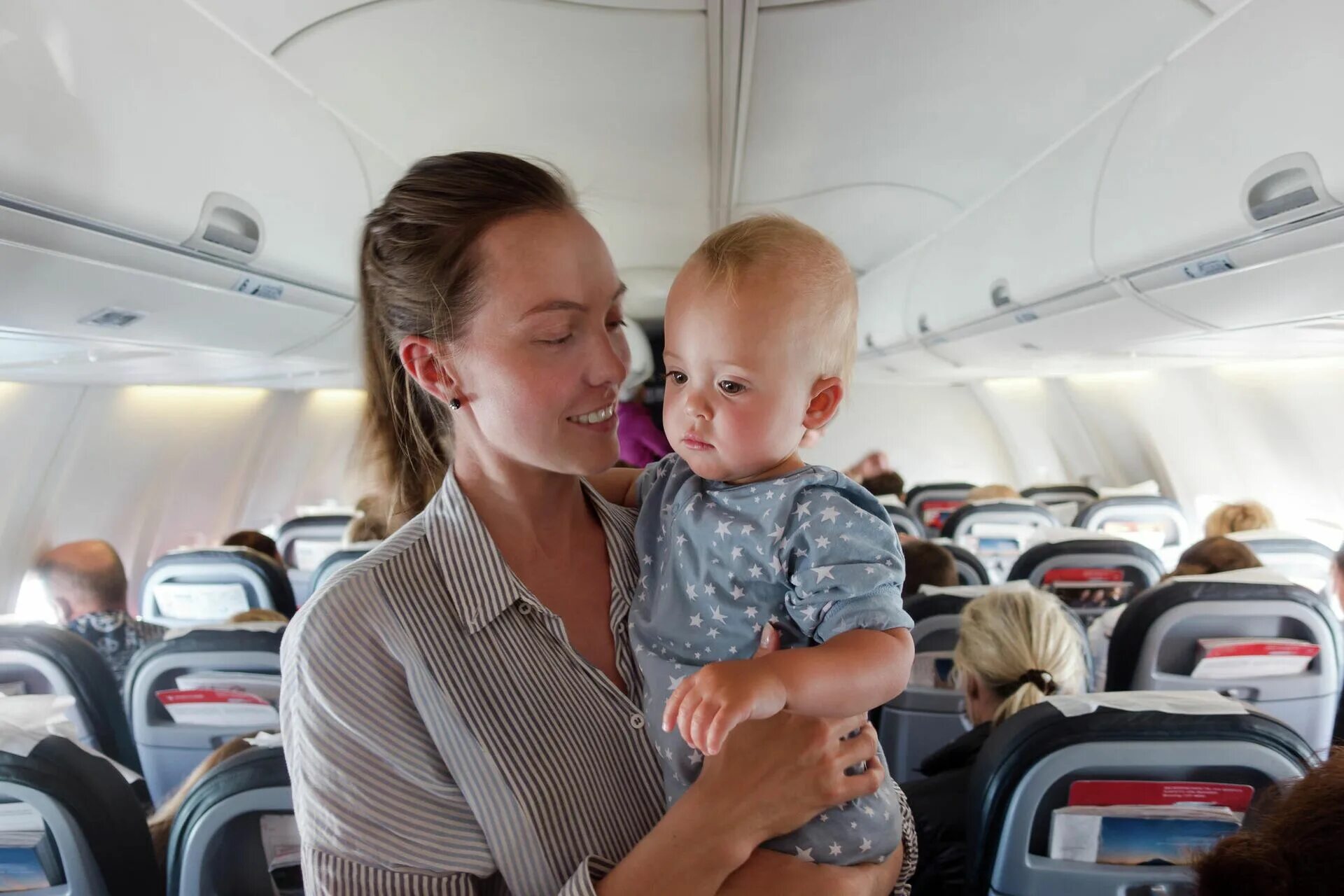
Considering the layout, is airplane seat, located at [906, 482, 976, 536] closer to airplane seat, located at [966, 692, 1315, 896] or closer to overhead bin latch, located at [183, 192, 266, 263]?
overhead bin latch, located at [183, 192, 266, 263]

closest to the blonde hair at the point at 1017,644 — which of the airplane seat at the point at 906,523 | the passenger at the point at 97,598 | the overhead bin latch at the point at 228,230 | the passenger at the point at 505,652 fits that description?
the passenger at the point at 505,652

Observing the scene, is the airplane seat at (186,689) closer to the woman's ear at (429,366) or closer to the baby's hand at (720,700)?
the woman's ear at (429,366)

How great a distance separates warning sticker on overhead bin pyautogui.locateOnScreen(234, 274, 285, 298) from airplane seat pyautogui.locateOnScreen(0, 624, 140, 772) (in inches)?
60.1

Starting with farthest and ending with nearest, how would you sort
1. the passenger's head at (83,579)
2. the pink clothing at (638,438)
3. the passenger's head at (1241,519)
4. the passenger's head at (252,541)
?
the pink clothing at (638,438)
the passenger's head at (252,541)
the passenger's head at (1241,519)
the passenger's head at (83,579)

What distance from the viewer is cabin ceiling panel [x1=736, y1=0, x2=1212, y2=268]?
300 centimetres

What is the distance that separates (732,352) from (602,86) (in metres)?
2.76

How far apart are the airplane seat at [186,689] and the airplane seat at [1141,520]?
590cm

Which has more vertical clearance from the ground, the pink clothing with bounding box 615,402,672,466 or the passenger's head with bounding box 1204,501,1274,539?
the pink clothing with bounding box 615,402,672,466

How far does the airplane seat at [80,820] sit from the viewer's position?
1.80 meters

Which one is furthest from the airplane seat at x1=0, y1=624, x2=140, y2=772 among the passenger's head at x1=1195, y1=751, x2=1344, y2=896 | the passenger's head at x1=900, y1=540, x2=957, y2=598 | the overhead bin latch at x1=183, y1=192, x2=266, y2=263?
the passenger's head at x1=1195, y1=751, x2=1344, y2=896

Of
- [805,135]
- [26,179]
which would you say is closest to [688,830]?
[26,179]

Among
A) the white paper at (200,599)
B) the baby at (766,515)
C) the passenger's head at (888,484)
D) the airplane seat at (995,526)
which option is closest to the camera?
the baby at (766,515)

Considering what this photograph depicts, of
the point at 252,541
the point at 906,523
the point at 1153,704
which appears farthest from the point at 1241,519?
the point at 252,541

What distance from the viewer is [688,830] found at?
3.88ft
